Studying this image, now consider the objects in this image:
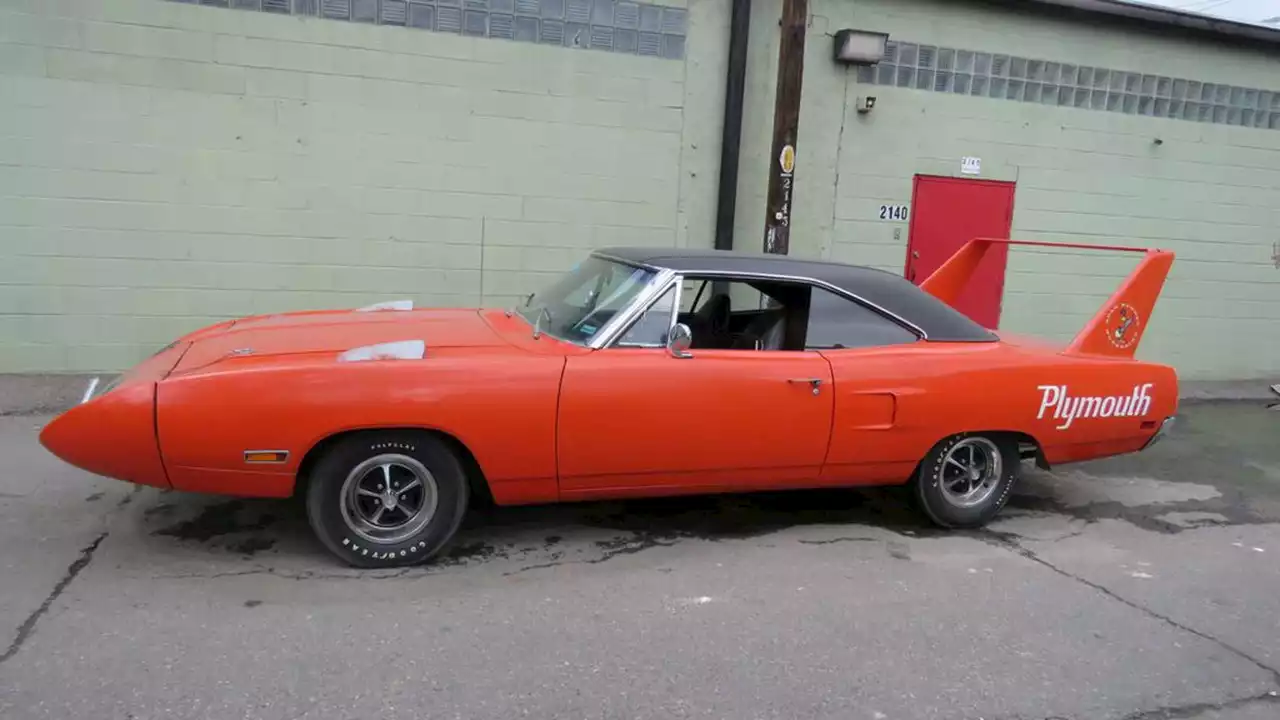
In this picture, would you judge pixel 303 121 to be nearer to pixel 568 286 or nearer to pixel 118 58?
pixel 118 58

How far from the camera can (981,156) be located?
342 inches

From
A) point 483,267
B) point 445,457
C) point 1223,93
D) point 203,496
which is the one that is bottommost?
point 203,496

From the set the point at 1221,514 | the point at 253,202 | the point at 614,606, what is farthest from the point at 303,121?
the point at 1221,514

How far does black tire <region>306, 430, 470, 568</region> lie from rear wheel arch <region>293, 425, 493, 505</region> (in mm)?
18

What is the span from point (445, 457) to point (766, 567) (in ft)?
5.18

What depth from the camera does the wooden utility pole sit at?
23.0ft

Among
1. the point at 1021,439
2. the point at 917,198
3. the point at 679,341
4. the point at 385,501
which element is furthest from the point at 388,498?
the point at 917,198

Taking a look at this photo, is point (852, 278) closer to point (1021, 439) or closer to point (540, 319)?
point (1021, 439)

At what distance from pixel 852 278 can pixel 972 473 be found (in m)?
1.26

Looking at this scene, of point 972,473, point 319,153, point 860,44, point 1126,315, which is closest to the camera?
point 972,473

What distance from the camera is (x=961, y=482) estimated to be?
4680 mm

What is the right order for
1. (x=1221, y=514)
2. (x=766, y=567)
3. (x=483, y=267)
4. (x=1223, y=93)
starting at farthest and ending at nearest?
1. (x=1223, y=93)
2. (x=483, y=267)
3. (x=1221, y=514)
4. (x=766, y=567)

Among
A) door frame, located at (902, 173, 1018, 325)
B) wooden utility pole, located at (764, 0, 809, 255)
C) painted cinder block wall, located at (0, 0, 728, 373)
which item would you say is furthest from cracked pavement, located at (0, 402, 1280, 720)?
door frame, located at (902, 173, 1018, 325)

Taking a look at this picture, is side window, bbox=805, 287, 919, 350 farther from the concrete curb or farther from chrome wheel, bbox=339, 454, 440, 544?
the concrete curb
